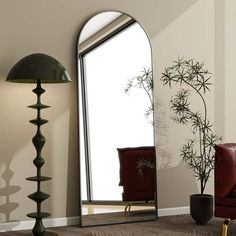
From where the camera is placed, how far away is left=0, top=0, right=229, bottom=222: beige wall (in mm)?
3963

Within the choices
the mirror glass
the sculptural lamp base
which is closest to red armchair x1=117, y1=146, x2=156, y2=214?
the mirror glass

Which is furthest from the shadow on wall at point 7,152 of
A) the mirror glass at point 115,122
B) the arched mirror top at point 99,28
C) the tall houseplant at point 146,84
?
the tall houseplant at point 146,84

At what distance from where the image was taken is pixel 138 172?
4359mm

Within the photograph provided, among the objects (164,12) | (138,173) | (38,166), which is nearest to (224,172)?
(138,173)

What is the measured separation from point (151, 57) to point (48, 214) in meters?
1.78

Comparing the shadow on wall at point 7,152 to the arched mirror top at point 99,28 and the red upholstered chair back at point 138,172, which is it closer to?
the arched mirror top at point 99,28

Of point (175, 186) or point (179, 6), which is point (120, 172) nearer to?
point (175, 186)

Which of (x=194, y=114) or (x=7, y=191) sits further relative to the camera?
(x=194, y=114)

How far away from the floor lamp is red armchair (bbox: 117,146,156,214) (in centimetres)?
83

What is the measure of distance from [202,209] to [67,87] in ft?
5.45

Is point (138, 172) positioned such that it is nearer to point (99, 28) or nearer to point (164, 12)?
point (99, 28)

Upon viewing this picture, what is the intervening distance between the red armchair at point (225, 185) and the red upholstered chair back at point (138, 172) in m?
0.85

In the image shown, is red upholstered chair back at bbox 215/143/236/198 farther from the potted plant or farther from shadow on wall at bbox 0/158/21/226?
shadow on wall at bbox 0/158/21/226

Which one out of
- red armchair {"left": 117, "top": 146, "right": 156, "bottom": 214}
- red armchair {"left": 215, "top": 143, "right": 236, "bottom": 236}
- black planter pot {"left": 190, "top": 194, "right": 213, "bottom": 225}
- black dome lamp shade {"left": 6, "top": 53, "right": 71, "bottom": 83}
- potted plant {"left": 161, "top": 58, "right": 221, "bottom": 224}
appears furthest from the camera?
potted plant {"left": 161, "top": 58, "right": 221, "bottom": 224}
